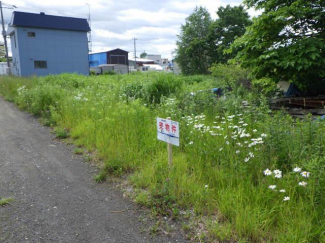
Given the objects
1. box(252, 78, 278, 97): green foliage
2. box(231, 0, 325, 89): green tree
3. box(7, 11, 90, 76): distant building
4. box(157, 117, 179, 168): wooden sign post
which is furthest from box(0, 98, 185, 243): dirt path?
box(7, 11, 90, 76): distant building

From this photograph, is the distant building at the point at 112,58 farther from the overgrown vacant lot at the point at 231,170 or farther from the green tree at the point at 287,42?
the overgrown vacant lot at the point at 231,170

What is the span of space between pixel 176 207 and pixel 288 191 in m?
1.21

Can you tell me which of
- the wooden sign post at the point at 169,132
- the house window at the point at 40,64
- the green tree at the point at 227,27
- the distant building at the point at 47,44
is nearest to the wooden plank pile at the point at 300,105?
the wooden sign post at the point at 169,132

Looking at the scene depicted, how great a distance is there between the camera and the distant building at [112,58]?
43875mm

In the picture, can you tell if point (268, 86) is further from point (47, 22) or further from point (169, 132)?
point (47, 22)

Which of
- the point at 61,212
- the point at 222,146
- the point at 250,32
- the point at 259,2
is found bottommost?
the point at 61,212

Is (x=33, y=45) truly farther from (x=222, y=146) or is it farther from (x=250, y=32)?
(x=222, y=146)

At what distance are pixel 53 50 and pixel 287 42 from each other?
2729 centimetres

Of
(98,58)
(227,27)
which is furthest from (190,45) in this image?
(98,58)

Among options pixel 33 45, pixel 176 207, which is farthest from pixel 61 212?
pixel 33 45

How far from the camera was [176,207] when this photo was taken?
9.75ft

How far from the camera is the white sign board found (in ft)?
10.8

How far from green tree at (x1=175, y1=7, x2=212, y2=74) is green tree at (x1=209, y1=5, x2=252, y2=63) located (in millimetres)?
1880

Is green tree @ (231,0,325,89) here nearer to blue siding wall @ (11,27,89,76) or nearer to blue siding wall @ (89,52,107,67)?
blue siding wall @ (11,27,89,76)
